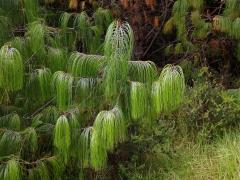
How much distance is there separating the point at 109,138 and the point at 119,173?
1291mm

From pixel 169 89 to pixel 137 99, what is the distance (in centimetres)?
20

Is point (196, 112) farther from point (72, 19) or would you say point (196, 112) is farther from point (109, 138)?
point (109, 138)

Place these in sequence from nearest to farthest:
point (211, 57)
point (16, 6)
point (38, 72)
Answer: point (38, 72) → point (16, 6) → point (211, 57)

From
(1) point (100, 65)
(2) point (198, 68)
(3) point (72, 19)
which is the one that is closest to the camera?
(1) point (100, 65)

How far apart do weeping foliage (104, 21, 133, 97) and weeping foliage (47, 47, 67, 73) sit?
0.66 meters

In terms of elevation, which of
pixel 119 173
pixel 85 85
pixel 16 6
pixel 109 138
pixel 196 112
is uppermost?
pixel 16 6

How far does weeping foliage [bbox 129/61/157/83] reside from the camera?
2.89 meters

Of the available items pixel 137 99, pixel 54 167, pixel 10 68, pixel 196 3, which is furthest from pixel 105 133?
pixel 196 3

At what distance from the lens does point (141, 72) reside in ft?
9.53

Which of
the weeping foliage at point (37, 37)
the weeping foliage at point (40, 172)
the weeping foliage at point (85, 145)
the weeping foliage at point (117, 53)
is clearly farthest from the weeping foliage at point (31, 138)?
the weeping foliage at point (117, 53)

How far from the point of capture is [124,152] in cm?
400

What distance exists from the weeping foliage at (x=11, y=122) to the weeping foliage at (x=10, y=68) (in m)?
0.60

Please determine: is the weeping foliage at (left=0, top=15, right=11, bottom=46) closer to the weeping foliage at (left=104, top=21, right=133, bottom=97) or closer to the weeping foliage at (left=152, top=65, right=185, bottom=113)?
the weeping foliage at (left=104, top=21, right=133, bottom=97)

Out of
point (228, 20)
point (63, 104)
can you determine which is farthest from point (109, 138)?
point (228, 20)
